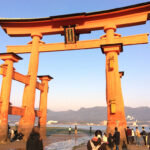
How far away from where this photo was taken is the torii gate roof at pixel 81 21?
1269 cm

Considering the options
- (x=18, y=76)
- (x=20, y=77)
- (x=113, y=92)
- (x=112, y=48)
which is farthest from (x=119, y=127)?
(x=18, y=76)

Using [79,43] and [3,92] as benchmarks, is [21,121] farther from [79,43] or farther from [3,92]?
[79,43]

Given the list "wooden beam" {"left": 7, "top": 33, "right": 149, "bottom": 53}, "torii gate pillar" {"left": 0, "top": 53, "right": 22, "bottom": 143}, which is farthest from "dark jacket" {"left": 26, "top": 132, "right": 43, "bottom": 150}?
"wooden beam" {"left": 7, "top": 33, "right": 149, "bottom": 53}

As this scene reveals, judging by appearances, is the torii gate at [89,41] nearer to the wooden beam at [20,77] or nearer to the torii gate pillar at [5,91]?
the wooden beam at [20,77]

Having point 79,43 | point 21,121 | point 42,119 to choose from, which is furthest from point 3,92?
point 79,43

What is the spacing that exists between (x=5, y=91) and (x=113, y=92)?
26.2 feet

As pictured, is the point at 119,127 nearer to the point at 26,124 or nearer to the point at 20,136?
the point at 26,124

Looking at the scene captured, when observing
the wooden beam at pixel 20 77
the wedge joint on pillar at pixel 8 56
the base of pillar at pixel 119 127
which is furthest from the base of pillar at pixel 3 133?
the base of pillar at pixel 119 127

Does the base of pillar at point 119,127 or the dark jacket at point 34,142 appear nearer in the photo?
the dark jacket at point 34,142

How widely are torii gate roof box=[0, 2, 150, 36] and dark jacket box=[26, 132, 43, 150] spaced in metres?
11.5

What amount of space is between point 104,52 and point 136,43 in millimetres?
2488

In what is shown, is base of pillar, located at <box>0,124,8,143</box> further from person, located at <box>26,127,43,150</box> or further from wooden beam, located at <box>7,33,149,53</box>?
person, located at <box>26,127,43,150</box>

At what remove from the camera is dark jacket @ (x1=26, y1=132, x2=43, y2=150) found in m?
3.64

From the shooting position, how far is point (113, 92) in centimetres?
1116
